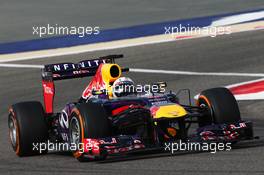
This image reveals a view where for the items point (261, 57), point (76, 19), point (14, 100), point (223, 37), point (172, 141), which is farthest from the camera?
point (76, 19)

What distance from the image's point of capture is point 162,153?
13234 mm

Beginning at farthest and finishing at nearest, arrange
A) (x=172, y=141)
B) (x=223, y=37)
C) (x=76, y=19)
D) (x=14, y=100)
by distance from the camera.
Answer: (x=76, y=19)
(x=223, y=37)
(x=14, y=100)
(x=172, y=141)

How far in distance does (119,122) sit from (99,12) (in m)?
16.0

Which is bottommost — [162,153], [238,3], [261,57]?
[162,153]

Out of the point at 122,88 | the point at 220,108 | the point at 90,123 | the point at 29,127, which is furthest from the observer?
the point at 122,88

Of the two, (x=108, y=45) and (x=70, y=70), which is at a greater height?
(x=108, y=45)

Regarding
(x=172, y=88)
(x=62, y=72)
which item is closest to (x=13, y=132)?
(x=62, y=72)

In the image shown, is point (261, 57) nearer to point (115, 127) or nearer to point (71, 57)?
point (71, 57)

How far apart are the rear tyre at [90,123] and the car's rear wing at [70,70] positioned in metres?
2.07

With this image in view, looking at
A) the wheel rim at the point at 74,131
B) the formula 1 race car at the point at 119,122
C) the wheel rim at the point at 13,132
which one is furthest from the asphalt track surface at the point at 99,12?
the wheel rim at the point at 74,131

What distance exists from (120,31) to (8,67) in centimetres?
426

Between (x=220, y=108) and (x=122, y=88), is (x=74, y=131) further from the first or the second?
(x=220, y=108)

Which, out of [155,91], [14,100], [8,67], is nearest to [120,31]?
[8,67]

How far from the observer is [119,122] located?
13.1 m
